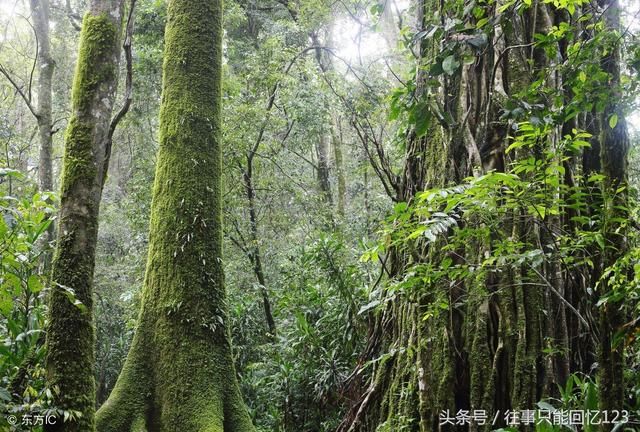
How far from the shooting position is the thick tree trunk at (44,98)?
28.6 ft

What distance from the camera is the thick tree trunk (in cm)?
871

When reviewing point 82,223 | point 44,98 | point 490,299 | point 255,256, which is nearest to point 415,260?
point 490,299

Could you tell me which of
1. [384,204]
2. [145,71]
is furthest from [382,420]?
[145,71]

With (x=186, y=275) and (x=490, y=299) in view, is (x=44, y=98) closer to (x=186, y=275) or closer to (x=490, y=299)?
(x=186, y=275)

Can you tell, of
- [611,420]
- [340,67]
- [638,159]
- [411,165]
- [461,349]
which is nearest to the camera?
[611,420]

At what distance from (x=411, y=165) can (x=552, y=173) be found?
2.33m

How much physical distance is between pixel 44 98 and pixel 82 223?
7.07 m

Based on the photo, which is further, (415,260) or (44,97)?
(44,97)

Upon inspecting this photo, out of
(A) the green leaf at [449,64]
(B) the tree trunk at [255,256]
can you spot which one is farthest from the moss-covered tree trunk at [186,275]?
(B) the tree trunk at [255,256]

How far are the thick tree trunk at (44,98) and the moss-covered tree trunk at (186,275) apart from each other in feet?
15.4

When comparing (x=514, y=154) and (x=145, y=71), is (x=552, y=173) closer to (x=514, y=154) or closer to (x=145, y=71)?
(x=514, y=154)

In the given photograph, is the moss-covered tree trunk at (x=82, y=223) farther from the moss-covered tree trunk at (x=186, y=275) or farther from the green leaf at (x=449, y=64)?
the green leaf at (x=449, y=64)

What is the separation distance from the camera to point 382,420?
13.6 feet

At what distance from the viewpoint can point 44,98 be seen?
9.22 meters
